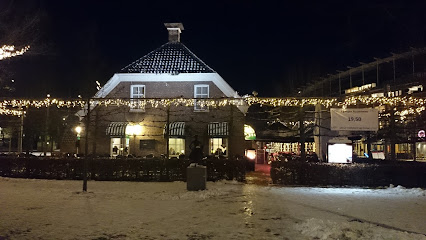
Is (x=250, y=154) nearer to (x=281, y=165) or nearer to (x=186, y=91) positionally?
(x=186, y=91)

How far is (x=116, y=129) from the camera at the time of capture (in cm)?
2550

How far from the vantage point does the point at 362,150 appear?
3725 centimetres

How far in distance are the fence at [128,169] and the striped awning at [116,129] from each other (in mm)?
8000

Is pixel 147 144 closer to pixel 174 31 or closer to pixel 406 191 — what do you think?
pixel 174 31

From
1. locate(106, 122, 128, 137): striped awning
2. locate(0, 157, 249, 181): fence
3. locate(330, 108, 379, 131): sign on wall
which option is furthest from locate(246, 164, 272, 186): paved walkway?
locate(106, 122, 128, 137): striped awning

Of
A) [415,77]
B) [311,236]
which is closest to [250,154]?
[415,77]

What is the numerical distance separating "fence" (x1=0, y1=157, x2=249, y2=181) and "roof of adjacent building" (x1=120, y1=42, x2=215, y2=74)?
10.9 meters

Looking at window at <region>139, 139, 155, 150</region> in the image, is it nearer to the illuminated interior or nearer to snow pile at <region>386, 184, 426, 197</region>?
the illuminated interior

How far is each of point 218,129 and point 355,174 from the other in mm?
11225

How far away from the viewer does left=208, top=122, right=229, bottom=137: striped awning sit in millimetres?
24609

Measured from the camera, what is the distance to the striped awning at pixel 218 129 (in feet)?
80.7

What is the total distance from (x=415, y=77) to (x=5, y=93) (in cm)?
2974

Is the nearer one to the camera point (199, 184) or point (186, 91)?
point (199, 184)

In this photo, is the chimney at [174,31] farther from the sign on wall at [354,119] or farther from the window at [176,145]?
the sign on wall at [354,119]
